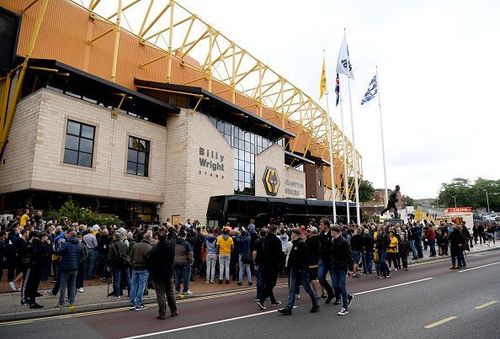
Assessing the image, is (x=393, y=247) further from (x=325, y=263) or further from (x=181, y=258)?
(x=181, y=258)

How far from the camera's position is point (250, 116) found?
109ft

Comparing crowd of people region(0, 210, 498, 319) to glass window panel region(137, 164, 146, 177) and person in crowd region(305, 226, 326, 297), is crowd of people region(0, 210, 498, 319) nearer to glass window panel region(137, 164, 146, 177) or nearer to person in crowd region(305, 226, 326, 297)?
person in crowd region(305, 226, 326, 297)

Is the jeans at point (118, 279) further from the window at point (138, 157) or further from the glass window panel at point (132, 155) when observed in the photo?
the glass window panel at point (132, 155)

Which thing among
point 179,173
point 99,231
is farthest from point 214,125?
point 99,231

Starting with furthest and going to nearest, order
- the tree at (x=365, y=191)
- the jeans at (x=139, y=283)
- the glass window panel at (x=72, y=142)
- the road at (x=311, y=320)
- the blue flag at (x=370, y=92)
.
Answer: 1. the tree at (x=365, y=191)
2. the blue flag at (x=370, y=92)
3. the glass window panel at (x=72, y=142)
4. the jeans at (x=139, y=283)
5. the road at (x=311, y=320)

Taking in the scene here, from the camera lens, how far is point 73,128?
71.2 ft

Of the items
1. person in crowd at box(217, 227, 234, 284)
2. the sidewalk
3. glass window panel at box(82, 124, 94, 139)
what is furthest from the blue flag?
glass window panel at box(82, 124, 94, 139)

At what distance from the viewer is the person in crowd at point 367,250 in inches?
558

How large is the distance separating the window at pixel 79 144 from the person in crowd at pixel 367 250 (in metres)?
17.6

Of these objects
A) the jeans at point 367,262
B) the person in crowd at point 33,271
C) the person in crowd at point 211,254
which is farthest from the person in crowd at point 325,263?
the person in crowd at point 33,271

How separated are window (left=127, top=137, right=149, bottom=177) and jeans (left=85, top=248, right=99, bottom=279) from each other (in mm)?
12761

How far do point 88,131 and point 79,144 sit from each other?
1.08 metres

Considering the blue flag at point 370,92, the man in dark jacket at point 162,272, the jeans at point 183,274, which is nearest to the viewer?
the man in dark jacket at point 162,272

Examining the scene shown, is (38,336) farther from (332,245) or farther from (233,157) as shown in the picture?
(233,157)
